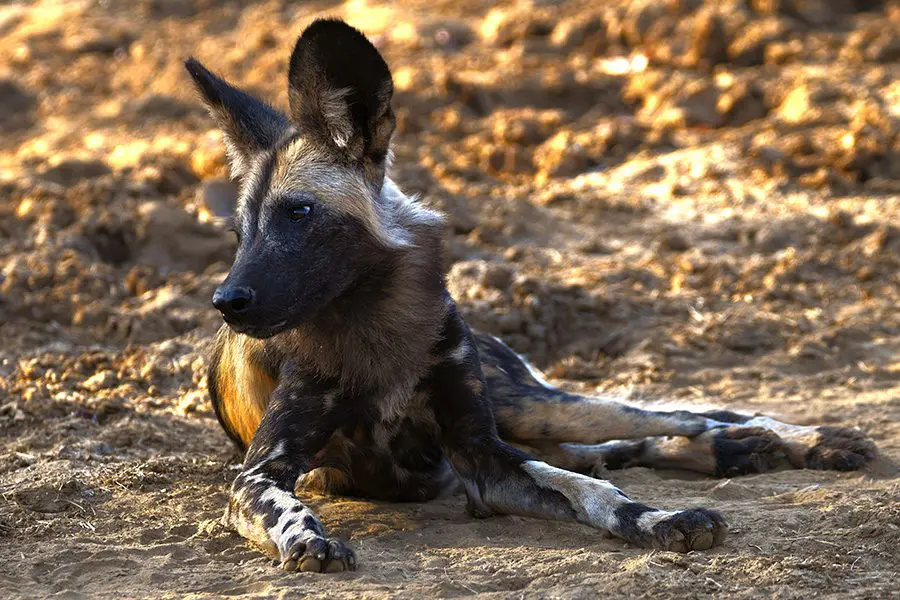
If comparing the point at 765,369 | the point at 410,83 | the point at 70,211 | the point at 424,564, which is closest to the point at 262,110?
the point at 424,564

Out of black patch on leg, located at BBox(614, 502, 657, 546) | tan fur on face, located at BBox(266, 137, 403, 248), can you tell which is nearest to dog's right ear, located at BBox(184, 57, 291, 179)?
tan fur on face, located at BBox(266, 137, 403, 248)

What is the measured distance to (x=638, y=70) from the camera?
9.71m

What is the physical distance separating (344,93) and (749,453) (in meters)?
1.76

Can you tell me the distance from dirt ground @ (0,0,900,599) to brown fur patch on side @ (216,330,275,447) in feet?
0.59

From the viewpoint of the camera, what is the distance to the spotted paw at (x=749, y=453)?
4.45m

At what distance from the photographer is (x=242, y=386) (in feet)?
14.6

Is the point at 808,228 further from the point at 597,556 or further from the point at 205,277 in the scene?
the point at 597,556

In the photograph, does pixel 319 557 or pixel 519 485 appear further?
pixel 519 485

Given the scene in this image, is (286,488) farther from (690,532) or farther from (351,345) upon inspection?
(690,532)

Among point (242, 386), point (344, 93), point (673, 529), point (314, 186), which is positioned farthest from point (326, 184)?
point (673, 529)

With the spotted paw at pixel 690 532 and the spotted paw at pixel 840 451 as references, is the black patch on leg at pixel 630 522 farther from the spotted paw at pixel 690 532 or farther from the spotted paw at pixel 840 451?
the spotted paw at pixel 840 451

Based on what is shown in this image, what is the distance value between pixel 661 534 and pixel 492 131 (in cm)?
569

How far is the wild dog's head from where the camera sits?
146 inches

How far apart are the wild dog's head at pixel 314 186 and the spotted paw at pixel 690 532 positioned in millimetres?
1123
